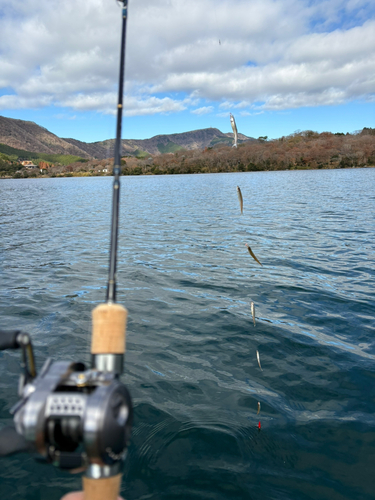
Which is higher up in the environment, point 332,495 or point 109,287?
point 109,287

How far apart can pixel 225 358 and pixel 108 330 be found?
4.03 meters

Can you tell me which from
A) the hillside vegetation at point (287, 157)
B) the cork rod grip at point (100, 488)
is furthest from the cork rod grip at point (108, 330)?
the hillside vegetation at point (287, 157)

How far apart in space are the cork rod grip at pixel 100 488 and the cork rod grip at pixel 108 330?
26.3 inches

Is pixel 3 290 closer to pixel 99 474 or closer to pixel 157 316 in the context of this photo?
pixel 157 316

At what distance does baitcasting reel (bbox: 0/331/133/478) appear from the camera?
1718 mm

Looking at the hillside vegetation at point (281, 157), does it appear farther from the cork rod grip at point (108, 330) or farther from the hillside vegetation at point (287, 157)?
the cork rod grip at point (108, 330)

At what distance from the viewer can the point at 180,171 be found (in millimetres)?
166000

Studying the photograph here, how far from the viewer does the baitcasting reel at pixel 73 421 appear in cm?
172

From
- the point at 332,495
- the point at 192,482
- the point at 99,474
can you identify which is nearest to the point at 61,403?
the point at 99,474

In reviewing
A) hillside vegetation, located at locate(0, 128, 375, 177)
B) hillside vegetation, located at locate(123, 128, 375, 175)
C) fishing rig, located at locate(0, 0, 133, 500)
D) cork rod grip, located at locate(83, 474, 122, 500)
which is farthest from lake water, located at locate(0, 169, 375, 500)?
hillside vegetation, located at locate(123, 128, 375, 175)

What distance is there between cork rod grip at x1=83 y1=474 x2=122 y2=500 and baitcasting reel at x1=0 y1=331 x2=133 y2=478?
46mm

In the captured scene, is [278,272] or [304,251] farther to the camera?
[304,251]

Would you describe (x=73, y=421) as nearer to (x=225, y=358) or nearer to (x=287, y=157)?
(x=225, y=358)

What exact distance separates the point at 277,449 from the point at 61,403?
3.03 metres
